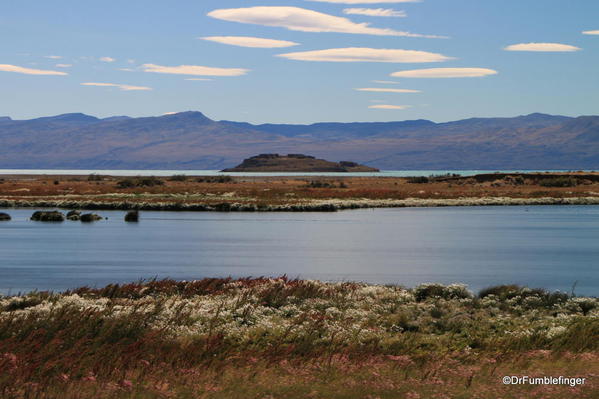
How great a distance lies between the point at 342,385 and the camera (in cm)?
1391

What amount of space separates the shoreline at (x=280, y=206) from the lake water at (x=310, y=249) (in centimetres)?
804

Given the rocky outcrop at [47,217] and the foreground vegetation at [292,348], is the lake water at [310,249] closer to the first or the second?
the rocky outcrop at [47,217]

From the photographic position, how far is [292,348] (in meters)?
16.2

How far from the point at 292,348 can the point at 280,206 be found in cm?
7272

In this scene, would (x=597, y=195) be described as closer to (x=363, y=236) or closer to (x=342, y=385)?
(x=363, y=236)

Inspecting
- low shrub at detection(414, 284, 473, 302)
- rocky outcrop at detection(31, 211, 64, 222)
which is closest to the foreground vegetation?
low shrub at detection(414, 284, 473, 302)

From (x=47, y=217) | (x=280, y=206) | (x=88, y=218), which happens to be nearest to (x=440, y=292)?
(x=88, y=218)

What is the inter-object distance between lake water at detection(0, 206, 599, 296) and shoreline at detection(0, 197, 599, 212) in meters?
8.04

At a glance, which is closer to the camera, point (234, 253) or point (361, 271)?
point (361, 271)

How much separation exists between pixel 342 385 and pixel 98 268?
27.7 m

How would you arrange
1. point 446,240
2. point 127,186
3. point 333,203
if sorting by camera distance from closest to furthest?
1. point 446,240
2. point 333,203
3. point 127,186

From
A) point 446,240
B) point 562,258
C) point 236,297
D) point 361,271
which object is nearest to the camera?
point 236,297

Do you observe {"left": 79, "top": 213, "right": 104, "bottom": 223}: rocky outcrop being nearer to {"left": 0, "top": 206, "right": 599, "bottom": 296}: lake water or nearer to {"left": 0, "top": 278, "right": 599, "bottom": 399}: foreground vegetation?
{"left": 0, "top": 206, "right": 599, "bottom": 296}: lake water

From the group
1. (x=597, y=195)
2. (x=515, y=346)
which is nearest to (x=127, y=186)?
(x=597, y=195)
